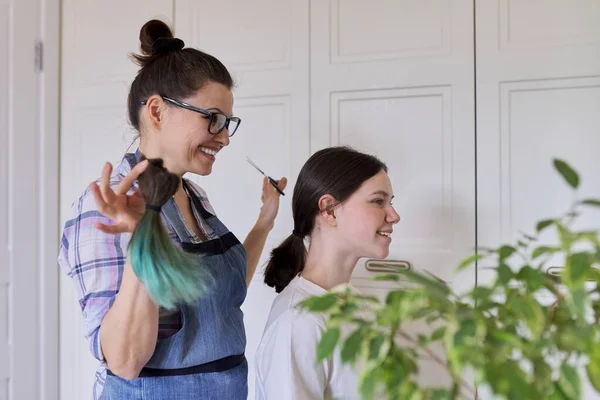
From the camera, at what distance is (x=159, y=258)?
2.39 ft

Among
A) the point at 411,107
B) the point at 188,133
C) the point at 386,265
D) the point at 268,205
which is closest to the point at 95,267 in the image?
the point at 188,133

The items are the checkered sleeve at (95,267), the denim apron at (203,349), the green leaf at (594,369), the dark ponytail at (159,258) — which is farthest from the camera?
the denim apron at (203,349)

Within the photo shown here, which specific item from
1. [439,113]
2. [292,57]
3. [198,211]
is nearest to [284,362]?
[198,211]

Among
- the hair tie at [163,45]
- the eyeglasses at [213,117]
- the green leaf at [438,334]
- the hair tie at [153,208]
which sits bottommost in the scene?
the green leaf at [438,334]

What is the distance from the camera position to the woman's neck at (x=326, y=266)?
1.15 m

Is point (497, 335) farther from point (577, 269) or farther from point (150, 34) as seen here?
point (150, 34)

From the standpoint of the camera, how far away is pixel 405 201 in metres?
1.50

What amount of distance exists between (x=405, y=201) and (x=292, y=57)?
510 millimetres

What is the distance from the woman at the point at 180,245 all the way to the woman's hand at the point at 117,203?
142 mm

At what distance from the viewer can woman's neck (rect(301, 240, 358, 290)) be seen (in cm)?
115

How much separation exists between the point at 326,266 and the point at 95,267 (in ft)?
1.46
